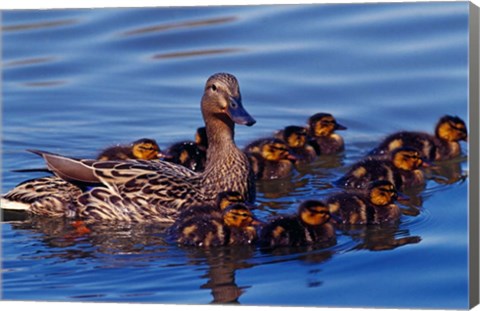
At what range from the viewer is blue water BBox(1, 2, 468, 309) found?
7184mm

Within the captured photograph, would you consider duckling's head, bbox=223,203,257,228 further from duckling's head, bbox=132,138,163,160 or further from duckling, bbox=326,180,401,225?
duckling's head, bbox=132,138,163,160

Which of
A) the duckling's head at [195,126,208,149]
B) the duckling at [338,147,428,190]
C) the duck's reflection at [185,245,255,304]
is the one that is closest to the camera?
the duck's reflection at [185,245,255,304]

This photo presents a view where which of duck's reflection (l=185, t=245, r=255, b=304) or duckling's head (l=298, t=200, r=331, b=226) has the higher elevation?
duckling's head (l=298, t=200, r=331, b=226)

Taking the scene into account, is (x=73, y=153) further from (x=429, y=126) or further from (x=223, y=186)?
(x=429, y=126)

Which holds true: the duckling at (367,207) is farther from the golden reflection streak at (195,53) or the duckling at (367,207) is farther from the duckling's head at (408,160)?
the golden reflection streak at (195,53)

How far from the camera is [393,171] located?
8.81m

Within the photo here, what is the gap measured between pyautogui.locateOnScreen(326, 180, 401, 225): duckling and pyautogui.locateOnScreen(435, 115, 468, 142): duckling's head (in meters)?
1.02

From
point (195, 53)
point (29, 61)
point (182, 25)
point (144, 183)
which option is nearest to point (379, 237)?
point (144, 183)

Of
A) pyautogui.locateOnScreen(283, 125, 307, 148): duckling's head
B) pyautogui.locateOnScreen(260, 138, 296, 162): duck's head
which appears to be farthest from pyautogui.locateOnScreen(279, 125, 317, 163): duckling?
pyautogui.locateOnScreen(260, 138, 296, 162): duck's head

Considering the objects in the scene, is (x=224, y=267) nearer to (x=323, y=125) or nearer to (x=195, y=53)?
(x=323, y=125)

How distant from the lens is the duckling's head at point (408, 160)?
8.83 metres

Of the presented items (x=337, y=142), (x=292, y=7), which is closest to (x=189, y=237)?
(x=292, y=7)

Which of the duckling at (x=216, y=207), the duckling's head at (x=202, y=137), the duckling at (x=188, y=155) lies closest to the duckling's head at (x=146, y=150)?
the duckling at (x=188, y=155)

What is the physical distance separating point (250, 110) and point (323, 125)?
61 centimetres
